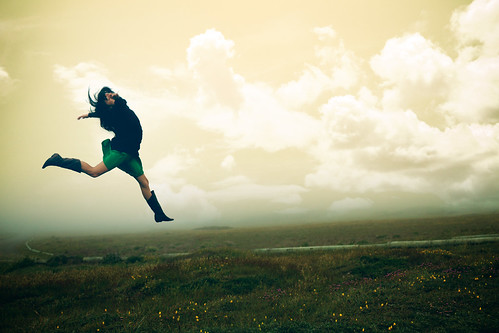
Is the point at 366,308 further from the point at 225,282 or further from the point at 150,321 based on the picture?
the point at 150,321

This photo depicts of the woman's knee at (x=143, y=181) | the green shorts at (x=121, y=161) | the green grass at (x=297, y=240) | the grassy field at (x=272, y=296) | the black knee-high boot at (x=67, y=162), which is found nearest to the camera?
the black knee-high boot at (x=67, y=162)

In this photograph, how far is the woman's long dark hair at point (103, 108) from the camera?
4.84 meters

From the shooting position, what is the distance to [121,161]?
5.02 m

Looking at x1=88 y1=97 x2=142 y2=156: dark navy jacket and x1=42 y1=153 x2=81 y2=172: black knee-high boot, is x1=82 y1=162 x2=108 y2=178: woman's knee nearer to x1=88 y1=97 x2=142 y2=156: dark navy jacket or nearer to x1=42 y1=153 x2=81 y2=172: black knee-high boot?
x1=42 y1=153 x2=81 y2=172: black knee-high boot

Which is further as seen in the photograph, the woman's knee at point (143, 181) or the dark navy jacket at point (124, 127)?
the woman's knee at point (143, 181)

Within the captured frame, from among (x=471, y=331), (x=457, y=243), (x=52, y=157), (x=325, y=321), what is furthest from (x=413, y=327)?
(x=457, y=243)

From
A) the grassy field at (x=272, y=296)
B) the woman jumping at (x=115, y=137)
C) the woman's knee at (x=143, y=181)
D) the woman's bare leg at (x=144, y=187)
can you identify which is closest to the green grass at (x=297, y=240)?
the grassy field at (x=272, y=296)

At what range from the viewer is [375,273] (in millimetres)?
14172

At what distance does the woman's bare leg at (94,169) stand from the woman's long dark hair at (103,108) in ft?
2.27

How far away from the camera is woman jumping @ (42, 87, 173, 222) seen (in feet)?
15.9

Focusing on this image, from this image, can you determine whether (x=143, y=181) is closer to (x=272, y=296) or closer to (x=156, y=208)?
(x=156, y=208)

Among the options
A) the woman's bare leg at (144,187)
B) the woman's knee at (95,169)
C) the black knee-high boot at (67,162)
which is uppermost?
the black knee-high boot at (67,162)

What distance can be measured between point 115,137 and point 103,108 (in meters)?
0.53

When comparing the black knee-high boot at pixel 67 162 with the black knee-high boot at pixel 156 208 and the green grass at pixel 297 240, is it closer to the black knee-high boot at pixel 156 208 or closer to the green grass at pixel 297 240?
the black knee-high boot at pixel 156 208
